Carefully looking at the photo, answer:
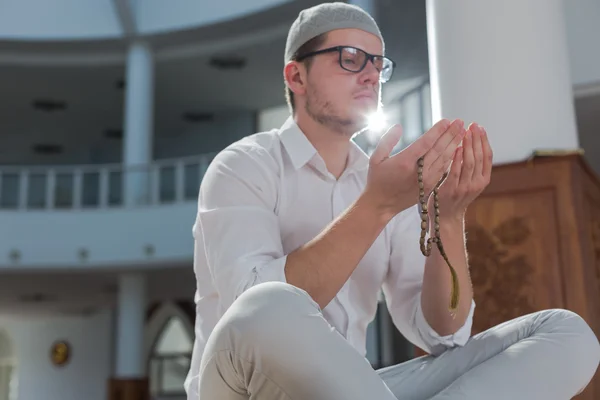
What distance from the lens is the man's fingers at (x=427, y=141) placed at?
132 cm

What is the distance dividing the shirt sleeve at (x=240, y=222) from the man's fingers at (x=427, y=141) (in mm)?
338

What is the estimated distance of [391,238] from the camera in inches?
72.9

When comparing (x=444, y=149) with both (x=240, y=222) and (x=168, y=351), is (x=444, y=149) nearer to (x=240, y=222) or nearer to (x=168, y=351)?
(x=240, y=222)


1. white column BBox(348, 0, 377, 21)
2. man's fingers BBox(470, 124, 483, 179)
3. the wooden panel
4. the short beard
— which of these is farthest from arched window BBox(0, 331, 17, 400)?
man's fingers BBox(470, 124, 483, 179)

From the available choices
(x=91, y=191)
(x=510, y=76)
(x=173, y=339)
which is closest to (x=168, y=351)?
(x=173, y=339)

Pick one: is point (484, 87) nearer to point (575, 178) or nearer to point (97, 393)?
point (575, 178)

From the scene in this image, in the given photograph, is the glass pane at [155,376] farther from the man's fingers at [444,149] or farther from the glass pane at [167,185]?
the man's fingers at [444,149]

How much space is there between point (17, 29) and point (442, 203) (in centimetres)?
1235

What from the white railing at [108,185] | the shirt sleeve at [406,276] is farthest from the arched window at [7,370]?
the shirt sleeve at [406,276]

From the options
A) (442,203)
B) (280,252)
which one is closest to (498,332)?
(442,203)

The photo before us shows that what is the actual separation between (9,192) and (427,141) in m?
16.7

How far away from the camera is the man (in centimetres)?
102

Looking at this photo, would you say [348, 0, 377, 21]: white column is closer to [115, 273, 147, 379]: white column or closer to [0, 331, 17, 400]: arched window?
[115, 273, 147, 379]: white column

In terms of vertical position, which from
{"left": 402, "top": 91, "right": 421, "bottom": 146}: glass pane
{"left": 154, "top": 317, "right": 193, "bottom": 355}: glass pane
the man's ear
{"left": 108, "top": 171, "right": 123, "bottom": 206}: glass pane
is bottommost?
{"left": 154, "top": 317, "right": 193, "bottom": 355}: glass pane
